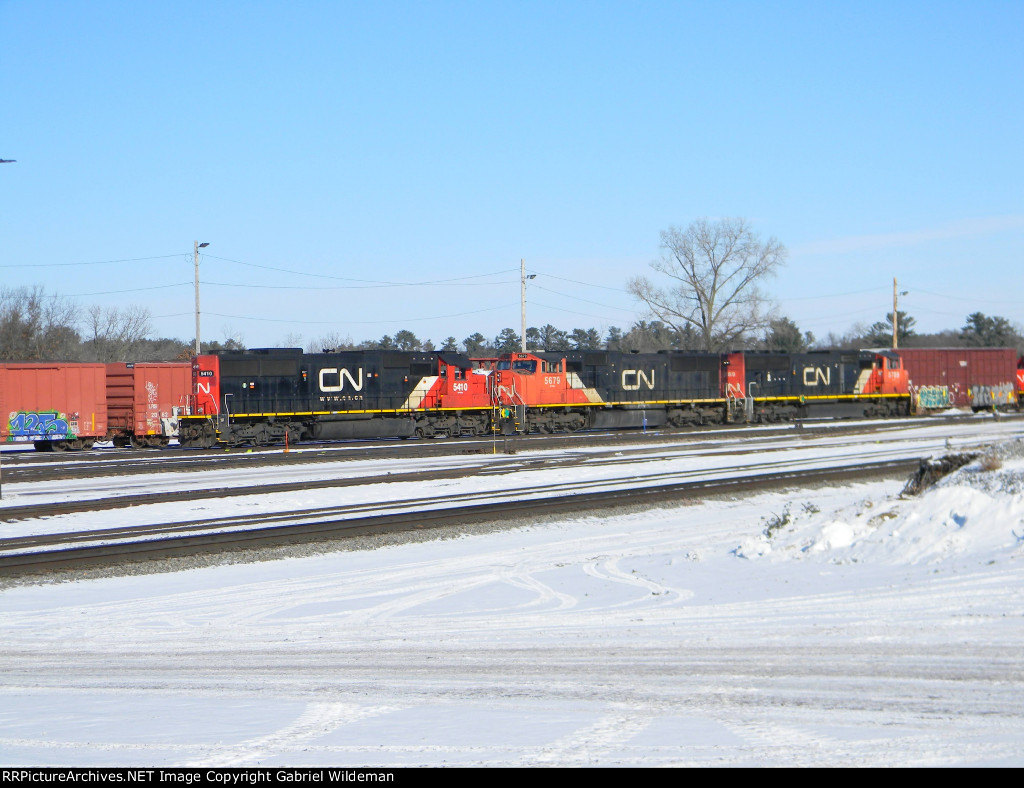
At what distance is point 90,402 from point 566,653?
106ft

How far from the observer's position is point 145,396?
36594 mm

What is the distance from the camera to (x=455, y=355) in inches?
1485

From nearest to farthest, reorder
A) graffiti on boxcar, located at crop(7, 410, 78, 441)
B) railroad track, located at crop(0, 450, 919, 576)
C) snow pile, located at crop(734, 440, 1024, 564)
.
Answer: snow pile, located at crop(734, 440, 1024, 564) < railroad track, located at crop(0, 450, 919, 576) < graffiti on boxcar, located at crop(7, 410, 78, 441)

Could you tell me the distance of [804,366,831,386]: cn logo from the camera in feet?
152

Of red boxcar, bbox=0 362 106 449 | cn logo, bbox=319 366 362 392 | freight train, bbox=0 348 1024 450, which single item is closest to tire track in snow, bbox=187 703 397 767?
freight train, bbox=0 348 1024 450

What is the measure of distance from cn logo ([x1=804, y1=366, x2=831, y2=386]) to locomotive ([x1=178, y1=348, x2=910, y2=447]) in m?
0.05

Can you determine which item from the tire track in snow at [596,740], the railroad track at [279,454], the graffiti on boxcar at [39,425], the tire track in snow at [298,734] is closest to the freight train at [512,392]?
the railroad track at [279,454]

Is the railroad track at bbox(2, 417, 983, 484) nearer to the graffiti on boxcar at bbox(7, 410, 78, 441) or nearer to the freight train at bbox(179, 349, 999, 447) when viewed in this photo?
the graffiti on boxcar at bbox(7, 410, 78, 441)

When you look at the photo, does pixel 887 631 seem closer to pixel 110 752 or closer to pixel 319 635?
pixel 319 635

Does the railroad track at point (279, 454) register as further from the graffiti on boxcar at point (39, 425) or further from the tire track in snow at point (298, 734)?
the tire track in snow at point (298, 734)

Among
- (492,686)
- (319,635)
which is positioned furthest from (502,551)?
(492,686)

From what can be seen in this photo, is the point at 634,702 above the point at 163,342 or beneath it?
beneath

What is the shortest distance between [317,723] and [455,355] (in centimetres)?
3156

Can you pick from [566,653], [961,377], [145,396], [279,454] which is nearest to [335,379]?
[279,454]
